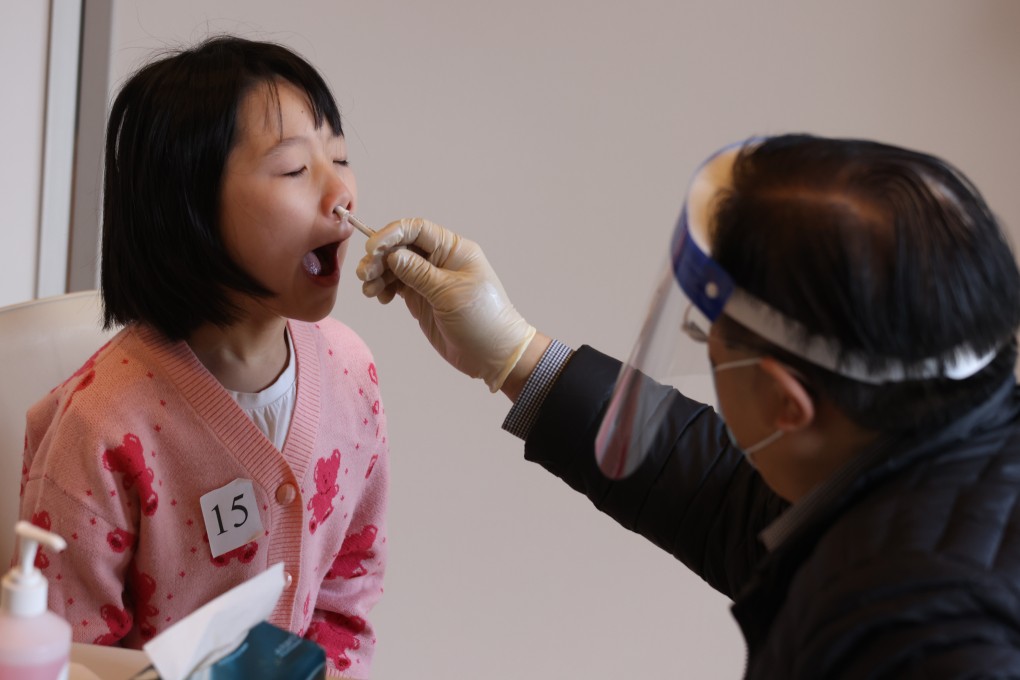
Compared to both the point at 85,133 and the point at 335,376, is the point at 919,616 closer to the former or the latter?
the point at 335,376

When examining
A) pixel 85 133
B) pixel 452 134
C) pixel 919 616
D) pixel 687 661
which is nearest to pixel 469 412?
pixel 452 134

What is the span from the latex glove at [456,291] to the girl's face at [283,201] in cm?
9

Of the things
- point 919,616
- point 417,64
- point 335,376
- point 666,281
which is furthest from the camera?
point 417,64

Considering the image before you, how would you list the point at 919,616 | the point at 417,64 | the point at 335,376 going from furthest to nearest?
the point at 417,64 → the point at 335,376 → the point at 919,616

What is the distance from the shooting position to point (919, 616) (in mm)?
658

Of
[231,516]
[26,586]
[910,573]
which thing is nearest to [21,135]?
[231,516]

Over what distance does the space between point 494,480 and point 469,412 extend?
14cm

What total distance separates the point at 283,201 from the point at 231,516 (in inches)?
13.0

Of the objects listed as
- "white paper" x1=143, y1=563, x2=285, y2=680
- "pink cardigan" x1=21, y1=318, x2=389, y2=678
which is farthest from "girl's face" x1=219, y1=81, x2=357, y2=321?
"white paper" x1=143, y1=563, x2=285, y2=680

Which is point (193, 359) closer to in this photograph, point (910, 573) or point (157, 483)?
point (157, 483)

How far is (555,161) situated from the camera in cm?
192

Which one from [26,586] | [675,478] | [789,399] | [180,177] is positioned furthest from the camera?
[675,478]

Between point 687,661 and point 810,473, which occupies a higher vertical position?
point 810,473

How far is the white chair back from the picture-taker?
1.21 meters
